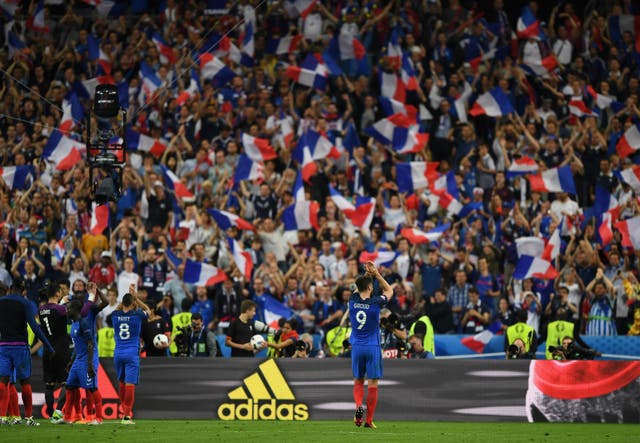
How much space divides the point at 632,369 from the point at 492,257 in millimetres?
5965

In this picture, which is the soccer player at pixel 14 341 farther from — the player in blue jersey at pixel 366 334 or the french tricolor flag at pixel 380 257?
the french tricolor flag at pixel 380 257

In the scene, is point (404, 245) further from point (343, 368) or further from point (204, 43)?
point (204, 43)

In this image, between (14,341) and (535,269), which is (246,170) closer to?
(535,269)

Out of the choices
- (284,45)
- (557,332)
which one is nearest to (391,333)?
(557,332)

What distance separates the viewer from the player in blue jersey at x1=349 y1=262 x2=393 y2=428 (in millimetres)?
17969

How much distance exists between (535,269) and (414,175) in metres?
4.04

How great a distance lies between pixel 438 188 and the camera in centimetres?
2772

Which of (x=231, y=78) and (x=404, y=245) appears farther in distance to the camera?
(x=231, y=78)

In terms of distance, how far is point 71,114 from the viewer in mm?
30203

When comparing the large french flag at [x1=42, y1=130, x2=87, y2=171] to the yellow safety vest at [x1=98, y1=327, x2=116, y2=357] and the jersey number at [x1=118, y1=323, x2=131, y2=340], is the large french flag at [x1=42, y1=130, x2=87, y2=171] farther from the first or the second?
the jersey number at [x1=118, y1=323, x2=131, y2=340]

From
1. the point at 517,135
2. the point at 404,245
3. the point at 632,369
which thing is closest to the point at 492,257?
the point at 404,245

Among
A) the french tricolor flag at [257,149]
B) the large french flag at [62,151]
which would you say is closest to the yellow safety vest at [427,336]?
the french tricolor flag at [257,149]

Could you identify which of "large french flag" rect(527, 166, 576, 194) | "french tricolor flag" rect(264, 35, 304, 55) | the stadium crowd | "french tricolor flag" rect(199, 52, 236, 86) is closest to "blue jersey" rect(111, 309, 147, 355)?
the stadium crowd

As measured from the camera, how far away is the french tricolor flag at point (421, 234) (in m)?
26.3
